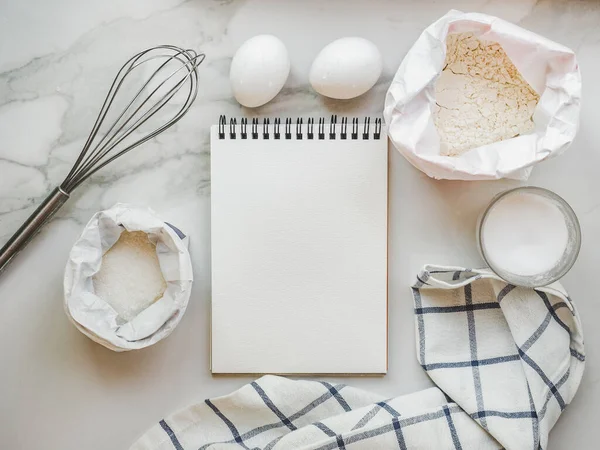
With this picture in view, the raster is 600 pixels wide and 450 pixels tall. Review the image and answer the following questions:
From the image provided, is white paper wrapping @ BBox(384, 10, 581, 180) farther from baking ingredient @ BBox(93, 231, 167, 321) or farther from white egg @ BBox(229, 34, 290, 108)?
baking ingredient @ BBox(93, 231, 167, 321)

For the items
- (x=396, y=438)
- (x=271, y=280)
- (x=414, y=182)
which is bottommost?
(x=396, y=438)

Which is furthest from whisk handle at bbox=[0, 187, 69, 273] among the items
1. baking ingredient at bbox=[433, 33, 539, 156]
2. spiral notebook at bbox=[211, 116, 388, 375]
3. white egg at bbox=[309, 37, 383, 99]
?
baking ingredient at bbox=[433, 33, 539, 156]

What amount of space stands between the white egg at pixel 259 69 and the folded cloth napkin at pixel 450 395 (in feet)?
0.84

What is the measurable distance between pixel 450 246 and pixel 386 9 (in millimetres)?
271

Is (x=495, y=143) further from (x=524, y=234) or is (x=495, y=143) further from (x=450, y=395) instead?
(x=450, y=395)

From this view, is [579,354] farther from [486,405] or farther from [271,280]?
[271,280]

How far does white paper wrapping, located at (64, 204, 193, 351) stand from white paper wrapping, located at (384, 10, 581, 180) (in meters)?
0.26

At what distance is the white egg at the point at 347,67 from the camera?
0.65 meters

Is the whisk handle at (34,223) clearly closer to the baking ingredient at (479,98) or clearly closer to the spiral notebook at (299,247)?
the spiral notebook at (299,247)

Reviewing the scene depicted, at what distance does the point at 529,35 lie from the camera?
2.07 ft

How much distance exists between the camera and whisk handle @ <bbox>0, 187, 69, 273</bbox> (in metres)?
0.67

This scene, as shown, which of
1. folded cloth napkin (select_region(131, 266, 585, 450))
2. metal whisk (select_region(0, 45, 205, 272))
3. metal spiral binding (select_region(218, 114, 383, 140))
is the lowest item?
folded cloth napkin (select_region(131, 266, 585, 450))

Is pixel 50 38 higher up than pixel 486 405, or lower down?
higher up

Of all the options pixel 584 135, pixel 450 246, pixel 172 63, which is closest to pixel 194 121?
pixel 172 63
